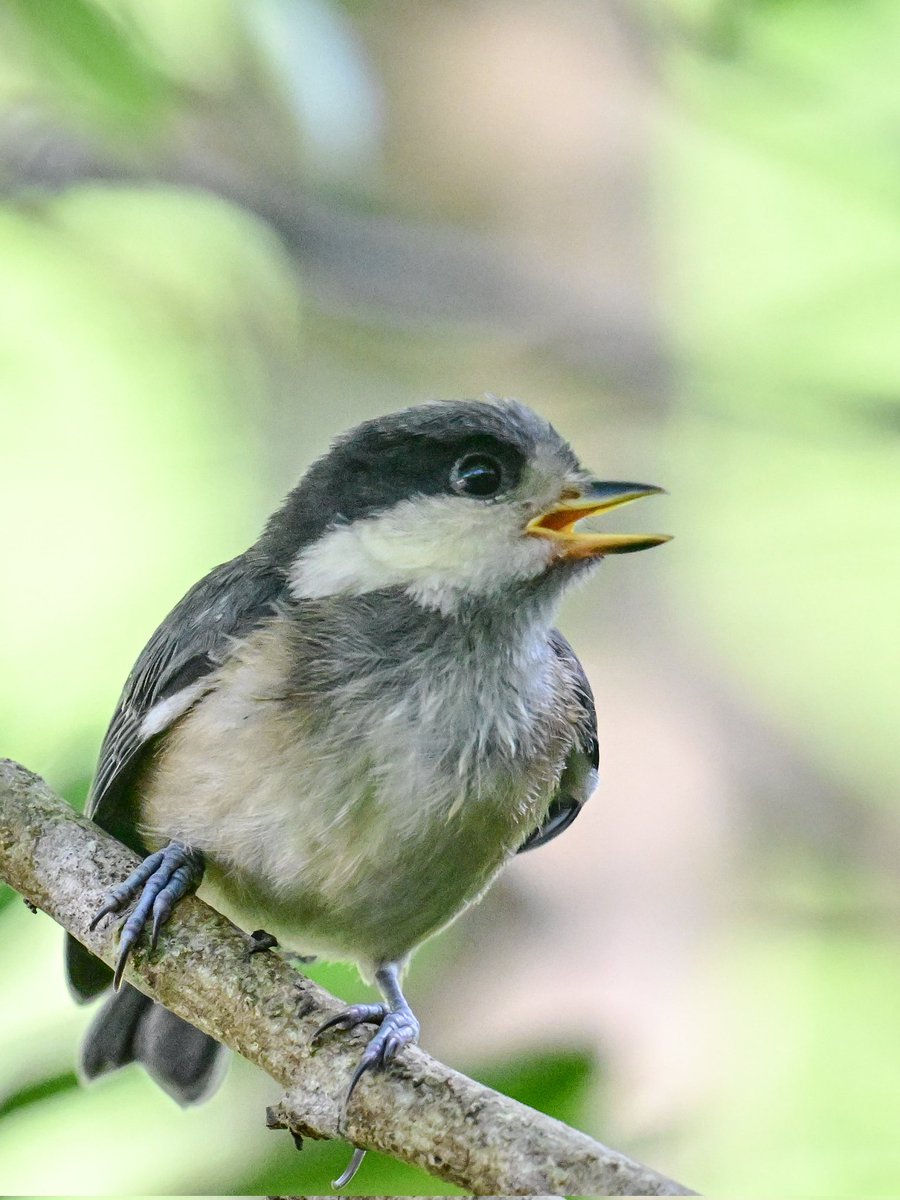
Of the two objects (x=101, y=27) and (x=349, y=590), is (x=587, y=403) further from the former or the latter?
(x=101, y=27)

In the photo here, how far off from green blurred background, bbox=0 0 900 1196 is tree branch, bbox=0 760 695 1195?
0.19 ft

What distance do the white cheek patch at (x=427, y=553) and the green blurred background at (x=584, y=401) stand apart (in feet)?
0.32

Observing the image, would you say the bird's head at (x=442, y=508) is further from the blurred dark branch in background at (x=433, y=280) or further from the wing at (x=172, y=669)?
the blurred dark branch in background at (x=433, y=280)

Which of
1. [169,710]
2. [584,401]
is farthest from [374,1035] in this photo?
[584,401]

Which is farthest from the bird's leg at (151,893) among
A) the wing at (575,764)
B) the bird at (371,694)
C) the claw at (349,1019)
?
the wing at (575,764)

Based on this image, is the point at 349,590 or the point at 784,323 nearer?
the point at 349,590

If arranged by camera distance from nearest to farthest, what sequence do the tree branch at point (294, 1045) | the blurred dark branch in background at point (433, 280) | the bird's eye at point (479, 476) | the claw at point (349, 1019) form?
the tree branch at point (294, 1045), the claw at point (349, 1019), the bird's eye at point (479, 476), the blurred dark branch in background at point (433, 280)

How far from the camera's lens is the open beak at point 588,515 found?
1.98 feet

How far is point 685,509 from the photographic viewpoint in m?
0.85

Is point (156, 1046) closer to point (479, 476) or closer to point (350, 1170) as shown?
point (350, 1170)

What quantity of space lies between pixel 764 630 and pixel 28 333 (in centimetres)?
60

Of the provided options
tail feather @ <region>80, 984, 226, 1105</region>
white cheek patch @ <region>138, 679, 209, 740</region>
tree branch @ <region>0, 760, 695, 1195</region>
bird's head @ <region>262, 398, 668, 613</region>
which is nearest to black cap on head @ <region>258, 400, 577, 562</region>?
bird's head @ <region>262, 398, 668, 613</region>

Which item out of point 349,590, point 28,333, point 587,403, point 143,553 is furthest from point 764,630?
point 28,333

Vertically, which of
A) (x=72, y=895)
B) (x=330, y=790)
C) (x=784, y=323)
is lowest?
(x=72, y=895)
